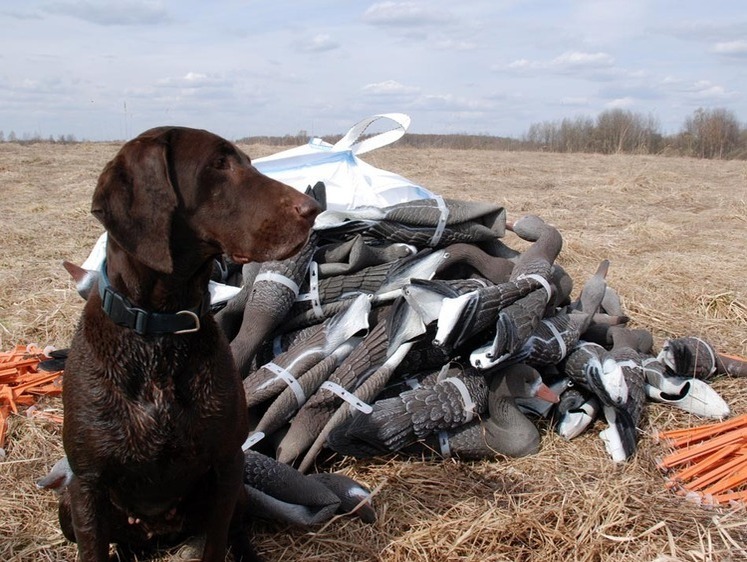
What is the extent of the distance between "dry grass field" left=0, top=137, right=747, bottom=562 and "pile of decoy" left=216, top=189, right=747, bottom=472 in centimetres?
17

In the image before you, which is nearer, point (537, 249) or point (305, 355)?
point (305, 355)

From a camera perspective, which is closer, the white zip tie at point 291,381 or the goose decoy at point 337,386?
the goose decoy at point 337,386

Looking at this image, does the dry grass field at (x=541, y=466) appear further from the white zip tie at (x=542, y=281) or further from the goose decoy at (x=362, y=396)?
the white zip tie at (x=542, y=281)

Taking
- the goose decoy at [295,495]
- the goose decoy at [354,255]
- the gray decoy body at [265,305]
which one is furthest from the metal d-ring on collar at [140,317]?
the goose decoy at [354,255]

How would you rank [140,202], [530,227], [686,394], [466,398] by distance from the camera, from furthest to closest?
[530,227]
[686,394]
[466,398]
[140,202]

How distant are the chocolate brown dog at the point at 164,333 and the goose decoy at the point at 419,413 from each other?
1.14 m

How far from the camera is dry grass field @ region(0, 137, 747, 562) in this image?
9.84 ft

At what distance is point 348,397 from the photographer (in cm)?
360

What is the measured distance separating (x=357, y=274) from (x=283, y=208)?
6.70ft

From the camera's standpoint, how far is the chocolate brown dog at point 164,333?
7.39 feet

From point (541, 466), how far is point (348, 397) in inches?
40.9

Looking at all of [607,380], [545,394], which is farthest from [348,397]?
[607,380]

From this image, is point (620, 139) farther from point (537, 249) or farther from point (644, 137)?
point (537, 249)

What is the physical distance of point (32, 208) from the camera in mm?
11078
